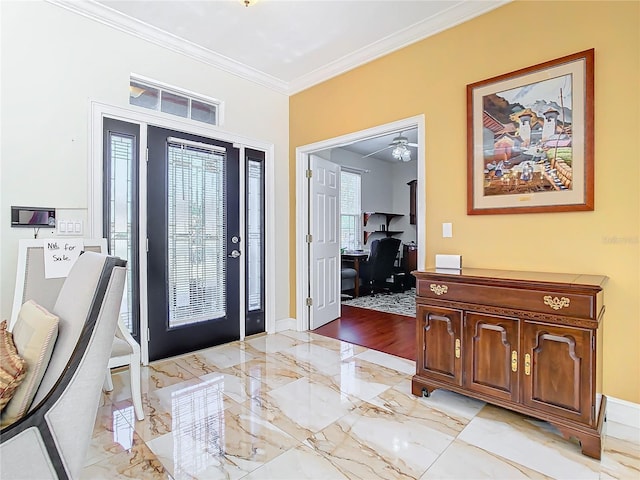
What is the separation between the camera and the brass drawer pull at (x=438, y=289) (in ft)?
7.23

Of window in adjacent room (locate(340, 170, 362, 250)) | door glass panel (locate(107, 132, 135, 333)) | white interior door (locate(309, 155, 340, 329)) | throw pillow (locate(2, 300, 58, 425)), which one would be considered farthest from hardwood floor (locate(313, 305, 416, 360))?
throw pillow (locate(2, 300, 58, 425))

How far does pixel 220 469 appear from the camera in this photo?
5.29 feet

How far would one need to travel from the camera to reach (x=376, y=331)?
154 inches

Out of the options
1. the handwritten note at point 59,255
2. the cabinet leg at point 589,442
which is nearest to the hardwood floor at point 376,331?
the cabinet leg at point 589,442

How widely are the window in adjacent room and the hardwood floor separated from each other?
220cm

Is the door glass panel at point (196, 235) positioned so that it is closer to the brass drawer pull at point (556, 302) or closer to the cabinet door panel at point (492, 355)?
the cabinet door panel at point (492, 355)

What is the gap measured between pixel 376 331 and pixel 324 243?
3.97 feet

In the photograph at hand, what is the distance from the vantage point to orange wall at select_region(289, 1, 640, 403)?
6.46 ft

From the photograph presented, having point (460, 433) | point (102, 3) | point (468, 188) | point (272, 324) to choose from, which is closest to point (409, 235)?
point (272, 324)

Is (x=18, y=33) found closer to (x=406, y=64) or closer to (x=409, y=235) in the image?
(x=406, y=64)

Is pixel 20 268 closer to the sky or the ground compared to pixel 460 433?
closer to the sky

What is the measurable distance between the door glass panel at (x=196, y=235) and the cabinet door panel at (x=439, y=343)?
6.65 feet

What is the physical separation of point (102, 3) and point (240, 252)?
7.53 feet

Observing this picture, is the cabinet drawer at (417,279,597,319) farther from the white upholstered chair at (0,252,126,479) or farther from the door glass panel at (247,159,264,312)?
the door glass panel at (247,159,264,312)
